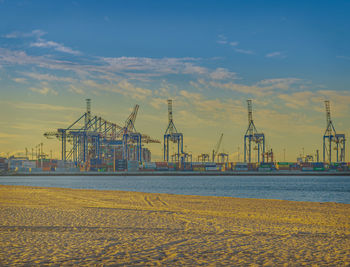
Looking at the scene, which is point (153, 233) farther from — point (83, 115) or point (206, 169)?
point (206, 169)

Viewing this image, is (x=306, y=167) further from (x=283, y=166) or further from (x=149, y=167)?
(x=149, y=167)

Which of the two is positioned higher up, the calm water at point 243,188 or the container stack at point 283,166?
the calm water at point 243,188

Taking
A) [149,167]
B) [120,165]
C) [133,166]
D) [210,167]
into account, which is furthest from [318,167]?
[120,165]

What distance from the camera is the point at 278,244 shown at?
927 cm

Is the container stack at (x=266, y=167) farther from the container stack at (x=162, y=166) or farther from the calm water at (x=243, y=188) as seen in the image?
the calm water at (x=243, y=188)

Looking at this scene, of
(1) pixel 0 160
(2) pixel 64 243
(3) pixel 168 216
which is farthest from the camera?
(1) pixel 0 160

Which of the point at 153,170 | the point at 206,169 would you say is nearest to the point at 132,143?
the point at 153,170

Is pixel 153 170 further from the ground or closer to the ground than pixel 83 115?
closer to the ground

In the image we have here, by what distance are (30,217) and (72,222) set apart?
2.00m

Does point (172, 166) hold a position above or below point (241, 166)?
above

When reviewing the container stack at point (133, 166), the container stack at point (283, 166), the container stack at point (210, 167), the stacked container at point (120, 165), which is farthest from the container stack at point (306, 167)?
the stacked container at point (120, 165)

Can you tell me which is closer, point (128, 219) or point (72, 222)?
point (72, 222)

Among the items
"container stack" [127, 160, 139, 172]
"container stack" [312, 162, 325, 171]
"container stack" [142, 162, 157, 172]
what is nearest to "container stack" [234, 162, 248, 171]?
"container stack" [312, 162, 325, 171]

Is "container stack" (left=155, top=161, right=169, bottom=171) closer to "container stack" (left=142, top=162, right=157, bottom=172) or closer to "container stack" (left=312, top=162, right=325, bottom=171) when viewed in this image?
"container stack" (left=142, top=162, right=157, bottom=172)
